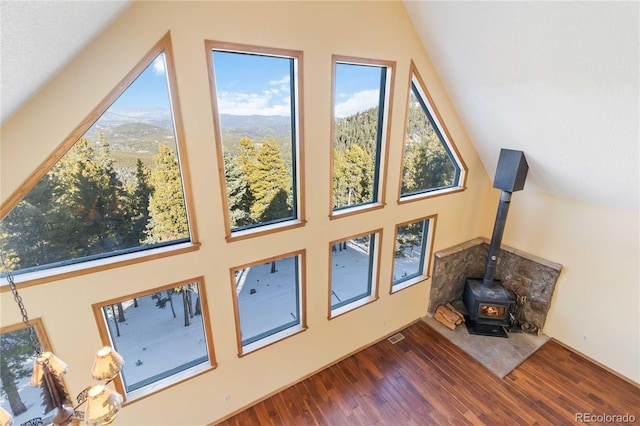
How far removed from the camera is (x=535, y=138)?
3.93 m

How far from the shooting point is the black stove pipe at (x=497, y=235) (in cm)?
489

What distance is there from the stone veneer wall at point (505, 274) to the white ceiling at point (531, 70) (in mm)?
1343

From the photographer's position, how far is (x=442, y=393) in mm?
4277

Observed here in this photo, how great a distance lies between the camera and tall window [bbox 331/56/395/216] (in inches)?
145

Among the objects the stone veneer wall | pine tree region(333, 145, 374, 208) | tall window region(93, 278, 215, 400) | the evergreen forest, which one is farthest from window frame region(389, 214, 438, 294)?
tall window region(93, 278, 215, 400)

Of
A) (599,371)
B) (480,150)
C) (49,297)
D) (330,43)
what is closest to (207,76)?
(330,43)

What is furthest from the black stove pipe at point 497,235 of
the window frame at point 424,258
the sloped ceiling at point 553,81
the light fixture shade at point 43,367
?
the light fixture shade at point 43,367

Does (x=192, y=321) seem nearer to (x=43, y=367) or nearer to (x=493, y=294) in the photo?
(x=43, y=367)

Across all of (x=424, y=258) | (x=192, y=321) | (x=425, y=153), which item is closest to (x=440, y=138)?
(x=425, y=153)

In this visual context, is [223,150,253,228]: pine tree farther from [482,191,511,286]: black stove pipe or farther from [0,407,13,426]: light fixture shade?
[482,191,511,286]: black stove pipe

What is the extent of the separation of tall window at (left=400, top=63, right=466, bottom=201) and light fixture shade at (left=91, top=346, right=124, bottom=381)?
3966mm

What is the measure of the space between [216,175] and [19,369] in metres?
2.41

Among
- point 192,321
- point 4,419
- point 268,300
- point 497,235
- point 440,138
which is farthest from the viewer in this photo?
point 497,235

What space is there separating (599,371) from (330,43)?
618 cm
